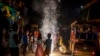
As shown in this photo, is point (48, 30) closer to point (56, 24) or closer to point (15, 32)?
point (56, 24)

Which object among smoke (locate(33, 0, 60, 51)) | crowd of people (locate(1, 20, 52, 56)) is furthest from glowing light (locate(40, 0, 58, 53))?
crowd of people (locate(1, 20, 52, 56))

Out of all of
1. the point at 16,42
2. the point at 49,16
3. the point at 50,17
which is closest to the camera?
the point at 16,42

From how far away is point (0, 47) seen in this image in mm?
17125

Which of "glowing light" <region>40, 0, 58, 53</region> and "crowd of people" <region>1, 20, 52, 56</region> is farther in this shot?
"glowing light" <region>40, 0, 58, 53</region>

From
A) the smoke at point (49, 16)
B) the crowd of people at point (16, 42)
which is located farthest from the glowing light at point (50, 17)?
the crowd of people at point (16, 42)

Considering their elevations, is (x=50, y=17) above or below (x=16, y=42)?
above

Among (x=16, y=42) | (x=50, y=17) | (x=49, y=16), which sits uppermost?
(x=49, y=16)

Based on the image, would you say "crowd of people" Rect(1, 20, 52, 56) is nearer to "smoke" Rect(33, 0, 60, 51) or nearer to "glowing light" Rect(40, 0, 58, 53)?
"smoke" Rect(33, 0, 60, 51)

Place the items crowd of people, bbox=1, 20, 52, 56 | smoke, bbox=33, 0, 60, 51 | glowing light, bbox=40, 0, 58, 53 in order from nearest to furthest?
crowd of people, bbox=1, 20, 52, 56
smoke, bbox=33, 0, 60, 51
glowing light, bbox=40, 0, 58, 53

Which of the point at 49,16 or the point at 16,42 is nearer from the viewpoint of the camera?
the point at 16,42

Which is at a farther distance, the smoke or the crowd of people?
the smoke

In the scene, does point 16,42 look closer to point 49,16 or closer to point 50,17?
point 49,16

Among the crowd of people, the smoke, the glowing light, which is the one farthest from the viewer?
the glowing light

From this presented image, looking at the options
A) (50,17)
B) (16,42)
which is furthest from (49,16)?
(16,42)
